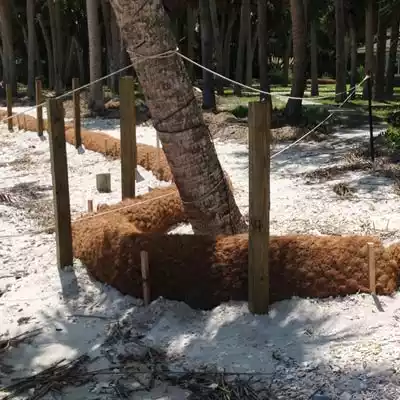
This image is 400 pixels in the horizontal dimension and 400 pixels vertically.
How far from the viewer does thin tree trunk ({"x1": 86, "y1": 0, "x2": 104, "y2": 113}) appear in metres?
20.1

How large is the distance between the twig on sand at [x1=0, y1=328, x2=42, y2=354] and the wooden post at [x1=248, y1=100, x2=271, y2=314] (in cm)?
173

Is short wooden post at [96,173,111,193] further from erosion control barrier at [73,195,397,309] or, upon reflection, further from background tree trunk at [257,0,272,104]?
background tree trunk at [257,0,272,104]

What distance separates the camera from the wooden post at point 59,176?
6.36 m

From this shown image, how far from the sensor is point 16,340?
510 cm

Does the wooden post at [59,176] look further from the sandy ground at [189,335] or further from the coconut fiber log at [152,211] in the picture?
the coconut fiber log at [152,211]

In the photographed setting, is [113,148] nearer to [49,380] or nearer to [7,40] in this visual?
[49,380]

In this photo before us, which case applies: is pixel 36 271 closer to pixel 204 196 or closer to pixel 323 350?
pixel 204 196

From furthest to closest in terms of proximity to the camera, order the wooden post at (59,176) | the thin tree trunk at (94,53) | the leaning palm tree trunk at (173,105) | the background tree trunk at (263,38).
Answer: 1. the thin tree trunk at (94,53)
2. the background tree trunk at (263,38)
3. the wooden post at (59,176)
4. the leaning palm tree trunk at (173,105)

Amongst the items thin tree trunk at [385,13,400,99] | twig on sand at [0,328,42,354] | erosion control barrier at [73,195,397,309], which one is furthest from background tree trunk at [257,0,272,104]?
twig on sand at [0,328,42,354]

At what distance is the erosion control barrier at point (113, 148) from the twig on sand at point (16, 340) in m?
4.95

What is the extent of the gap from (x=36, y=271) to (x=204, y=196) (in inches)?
77.7

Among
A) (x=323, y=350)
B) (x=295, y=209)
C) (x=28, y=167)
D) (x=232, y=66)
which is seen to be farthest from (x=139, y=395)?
(x=232, y=66)

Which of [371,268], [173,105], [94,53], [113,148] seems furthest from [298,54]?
[371,268]

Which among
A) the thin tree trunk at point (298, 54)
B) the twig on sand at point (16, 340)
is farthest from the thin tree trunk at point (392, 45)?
the twig on sand at point (16, 340)
